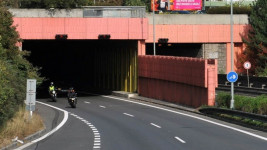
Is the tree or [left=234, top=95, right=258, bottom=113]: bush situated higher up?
the tree

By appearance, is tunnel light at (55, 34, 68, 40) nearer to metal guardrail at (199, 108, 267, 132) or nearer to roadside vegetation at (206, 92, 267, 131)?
roadside vegetation at (206, 92, 267, 131)

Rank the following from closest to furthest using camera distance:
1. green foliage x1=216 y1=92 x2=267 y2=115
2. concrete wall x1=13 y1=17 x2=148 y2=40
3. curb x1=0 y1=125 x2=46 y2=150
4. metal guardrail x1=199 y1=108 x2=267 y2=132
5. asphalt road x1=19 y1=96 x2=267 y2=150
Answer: curb x1=0 y1=125 x2=46 y2=150 → asphalt road x1=19 y1=96 x2=267 y2=150 → metal guardrail x1=199 y1=108 x2=267 y2=132 → green foliage x1=216 y1=92 x2=267 y2=115 → concrete wall x1=13 y1=17 x2=148 y2=40

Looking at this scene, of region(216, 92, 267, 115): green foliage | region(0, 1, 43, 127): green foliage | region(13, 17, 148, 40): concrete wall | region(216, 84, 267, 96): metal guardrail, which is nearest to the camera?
region(0, 1, 43, 127): green foliage

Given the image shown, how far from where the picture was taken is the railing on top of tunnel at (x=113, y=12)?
55.6m

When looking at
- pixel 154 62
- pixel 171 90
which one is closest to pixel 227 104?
pixel 171 90

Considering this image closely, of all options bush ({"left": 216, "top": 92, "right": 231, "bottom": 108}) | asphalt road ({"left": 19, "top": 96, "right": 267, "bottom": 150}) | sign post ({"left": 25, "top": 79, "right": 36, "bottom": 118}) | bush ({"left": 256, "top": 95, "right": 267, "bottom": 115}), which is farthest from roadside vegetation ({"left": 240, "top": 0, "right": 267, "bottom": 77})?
sign post ({"left": 25, "top": 79, "right": 36, "bottom": 118})

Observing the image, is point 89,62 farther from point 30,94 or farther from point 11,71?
point 30,94

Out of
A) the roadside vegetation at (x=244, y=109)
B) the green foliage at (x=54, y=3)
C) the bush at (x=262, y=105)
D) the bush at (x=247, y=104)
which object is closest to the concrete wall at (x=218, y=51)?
the green foliage at (x=54, y=3)

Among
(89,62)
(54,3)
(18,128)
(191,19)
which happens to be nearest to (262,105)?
(18,128)

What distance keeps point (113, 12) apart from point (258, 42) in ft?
61.9

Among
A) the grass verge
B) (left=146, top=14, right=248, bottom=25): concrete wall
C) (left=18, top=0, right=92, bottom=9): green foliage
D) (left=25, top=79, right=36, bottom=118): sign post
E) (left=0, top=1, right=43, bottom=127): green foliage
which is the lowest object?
the grass verge

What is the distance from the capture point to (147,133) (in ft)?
91.2

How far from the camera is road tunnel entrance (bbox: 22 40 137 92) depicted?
6166cm

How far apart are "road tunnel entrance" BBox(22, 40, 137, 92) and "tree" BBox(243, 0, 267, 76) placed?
13816 millimetres
